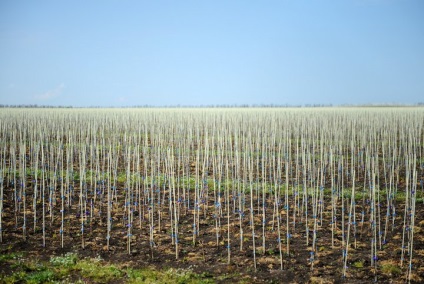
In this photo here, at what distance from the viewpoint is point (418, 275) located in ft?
16.4

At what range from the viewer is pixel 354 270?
17.2 feet

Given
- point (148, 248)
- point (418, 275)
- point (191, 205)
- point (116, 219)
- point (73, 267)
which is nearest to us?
point (418, 275)

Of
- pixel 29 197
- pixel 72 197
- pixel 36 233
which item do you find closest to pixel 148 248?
pixel 36 233

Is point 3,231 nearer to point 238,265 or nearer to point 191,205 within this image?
point 191,205

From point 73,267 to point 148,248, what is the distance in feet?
4.19

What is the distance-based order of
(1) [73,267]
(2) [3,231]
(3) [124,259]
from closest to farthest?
(1) [73,267] → (3) [124,259] → (2) [3,231]

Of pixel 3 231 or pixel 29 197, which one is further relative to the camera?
pixel 29 197

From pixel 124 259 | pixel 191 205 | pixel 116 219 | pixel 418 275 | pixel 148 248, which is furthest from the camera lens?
pixel 191 205

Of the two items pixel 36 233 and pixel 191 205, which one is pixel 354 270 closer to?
pixel 191 205

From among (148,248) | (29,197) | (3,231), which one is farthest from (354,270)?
(29,197)

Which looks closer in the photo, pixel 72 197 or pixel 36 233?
pixel 36 233

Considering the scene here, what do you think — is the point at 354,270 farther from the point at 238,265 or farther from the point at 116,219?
the point at 116,219

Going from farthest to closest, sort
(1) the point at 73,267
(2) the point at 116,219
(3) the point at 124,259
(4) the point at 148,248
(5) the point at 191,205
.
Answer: (5) the point at 191,205 → (2) the point at 116,219 → (4) the point at 148,248 → (3) the point at 124,259 → (1) the point at 73,267

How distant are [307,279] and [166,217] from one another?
12.0 ft
